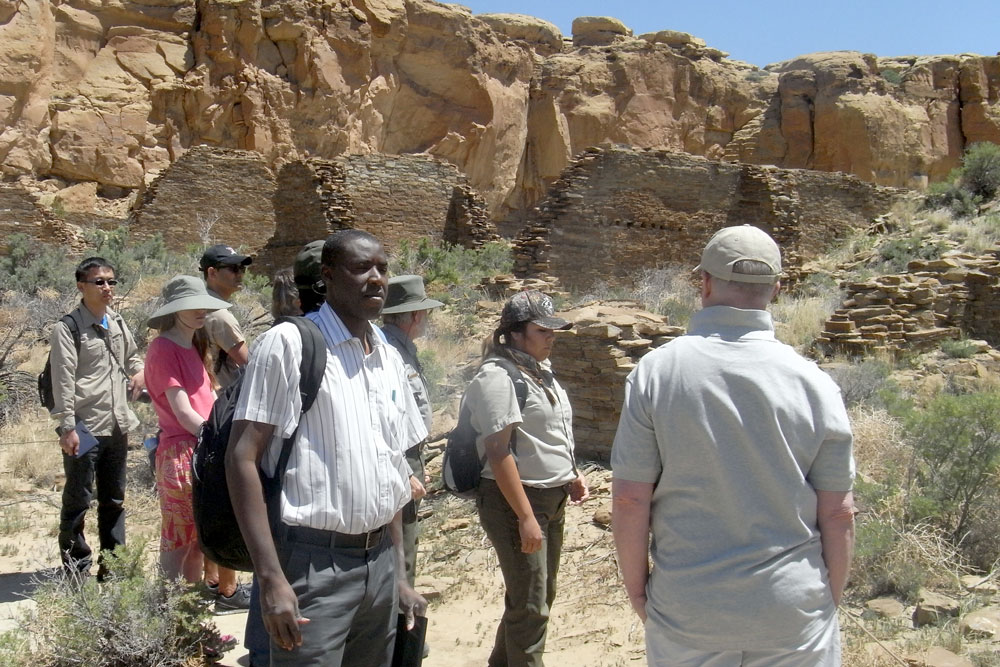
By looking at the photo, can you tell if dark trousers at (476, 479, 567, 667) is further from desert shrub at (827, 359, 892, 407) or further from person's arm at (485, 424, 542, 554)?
desert shrub at (827, 359, 892, 407)

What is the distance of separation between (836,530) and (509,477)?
1.36 meters

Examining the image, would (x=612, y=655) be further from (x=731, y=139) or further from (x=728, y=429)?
(x=731, y=139)

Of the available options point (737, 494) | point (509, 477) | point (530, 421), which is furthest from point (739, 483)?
point (530, 421)

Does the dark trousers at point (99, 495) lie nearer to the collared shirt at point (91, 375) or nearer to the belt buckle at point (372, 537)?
the collared shirt at point (91, 375)

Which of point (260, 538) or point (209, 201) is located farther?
point (209, 201)

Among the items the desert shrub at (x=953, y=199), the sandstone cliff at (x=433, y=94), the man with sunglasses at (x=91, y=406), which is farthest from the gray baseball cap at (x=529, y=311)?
the sandstone cliff at (x=433, y=94)

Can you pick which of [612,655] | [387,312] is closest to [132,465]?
[387,312]

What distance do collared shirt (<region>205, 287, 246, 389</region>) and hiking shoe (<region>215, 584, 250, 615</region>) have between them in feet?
3.80

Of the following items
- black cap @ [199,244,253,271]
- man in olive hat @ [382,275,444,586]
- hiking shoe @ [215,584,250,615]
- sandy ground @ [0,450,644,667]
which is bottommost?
sandy ground @ [0,450,644,667]

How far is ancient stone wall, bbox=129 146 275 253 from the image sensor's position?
17984mm

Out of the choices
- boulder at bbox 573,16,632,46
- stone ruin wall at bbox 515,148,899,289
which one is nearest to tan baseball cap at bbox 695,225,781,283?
stone ruin wall at bbox 515,148,899,289

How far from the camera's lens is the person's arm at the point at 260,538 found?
2.26 meters

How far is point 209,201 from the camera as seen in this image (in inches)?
717

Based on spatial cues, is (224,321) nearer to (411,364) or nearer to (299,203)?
(411,364)
